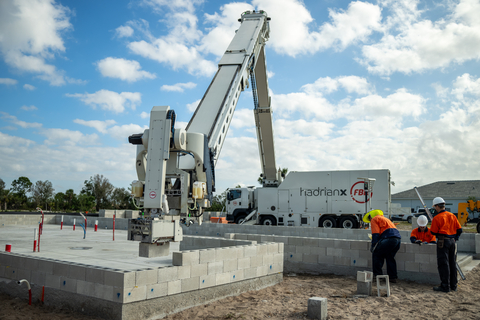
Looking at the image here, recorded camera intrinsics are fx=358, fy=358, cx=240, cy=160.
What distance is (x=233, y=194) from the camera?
76.6 ft

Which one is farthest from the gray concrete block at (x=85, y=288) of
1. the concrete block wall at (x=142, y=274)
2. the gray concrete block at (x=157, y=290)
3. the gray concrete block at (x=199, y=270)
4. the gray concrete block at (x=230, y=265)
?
the gray concrete block at (x=230, y=265)

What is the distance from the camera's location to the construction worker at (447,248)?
7695mm

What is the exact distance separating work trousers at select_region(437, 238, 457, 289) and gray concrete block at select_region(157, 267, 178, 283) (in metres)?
5.69

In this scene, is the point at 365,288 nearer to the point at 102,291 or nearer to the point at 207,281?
the point at 207,281

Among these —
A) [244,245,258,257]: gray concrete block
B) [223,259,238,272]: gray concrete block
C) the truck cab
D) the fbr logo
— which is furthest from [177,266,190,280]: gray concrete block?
the truck cab

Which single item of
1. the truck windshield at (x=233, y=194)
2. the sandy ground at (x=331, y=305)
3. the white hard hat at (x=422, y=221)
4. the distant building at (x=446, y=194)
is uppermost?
the distant building at (x=446, y=194)

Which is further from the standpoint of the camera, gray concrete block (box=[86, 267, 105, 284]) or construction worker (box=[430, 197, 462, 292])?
construction worker (box=[430, 197, 462, 292])

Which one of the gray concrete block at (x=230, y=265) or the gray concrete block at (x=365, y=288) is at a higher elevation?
the gray concrete block at (x=230, y=265)

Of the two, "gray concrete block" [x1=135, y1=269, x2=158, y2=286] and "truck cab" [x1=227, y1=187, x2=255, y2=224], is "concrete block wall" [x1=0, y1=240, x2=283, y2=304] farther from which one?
"truck cab" [x1=227, y1=187, x2=255, y2=224]

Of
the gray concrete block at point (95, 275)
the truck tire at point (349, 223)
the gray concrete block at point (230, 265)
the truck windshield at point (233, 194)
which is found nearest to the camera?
the gray concrete block at point (95, 275)

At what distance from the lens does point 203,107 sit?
Result: 1355 cm

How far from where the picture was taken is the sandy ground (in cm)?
594

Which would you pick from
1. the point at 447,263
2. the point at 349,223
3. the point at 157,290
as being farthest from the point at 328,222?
the point at 157,290

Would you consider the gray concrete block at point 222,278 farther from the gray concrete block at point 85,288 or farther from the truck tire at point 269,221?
the truck tire at point 269,221
